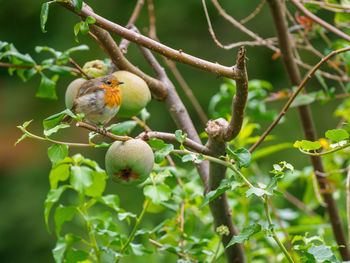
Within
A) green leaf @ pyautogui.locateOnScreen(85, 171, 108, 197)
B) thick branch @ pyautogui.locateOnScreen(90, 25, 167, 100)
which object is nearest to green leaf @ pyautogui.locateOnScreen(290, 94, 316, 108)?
thick branch @ pyautogui.locateOnScreen(90, 25, 167, 100)

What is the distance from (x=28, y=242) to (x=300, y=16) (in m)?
3.50

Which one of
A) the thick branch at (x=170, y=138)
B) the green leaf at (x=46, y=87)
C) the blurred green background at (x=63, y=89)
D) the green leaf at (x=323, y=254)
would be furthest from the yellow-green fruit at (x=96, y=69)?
the blurred green background at (x=63, y=89)

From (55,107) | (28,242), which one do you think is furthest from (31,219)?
(55,107)

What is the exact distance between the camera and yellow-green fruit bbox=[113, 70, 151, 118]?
3.77 ft

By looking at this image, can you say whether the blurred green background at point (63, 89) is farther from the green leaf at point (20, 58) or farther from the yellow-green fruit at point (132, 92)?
the yellow-green fruit at point (132, 92)

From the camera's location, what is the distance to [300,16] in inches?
68.4

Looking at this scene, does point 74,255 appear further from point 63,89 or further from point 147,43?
point 63,89

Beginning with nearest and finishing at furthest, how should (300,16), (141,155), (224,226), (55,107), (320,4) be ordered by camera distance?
(141,155)
(224,226)
(320,4)
(300,16)
(55,107)

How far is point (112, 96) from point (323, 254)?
70cm

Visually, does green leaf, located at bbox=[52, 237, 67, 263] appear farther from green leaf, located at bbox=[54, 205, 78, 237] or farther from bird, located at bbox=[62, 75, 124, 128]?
bird, located at bbox=[62, 75, 124, 128]

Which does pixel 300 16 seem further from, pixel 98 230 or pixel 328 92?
pixel 98 230

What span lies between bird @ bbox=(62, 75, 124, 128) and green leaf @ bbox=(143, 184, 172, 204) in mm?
236

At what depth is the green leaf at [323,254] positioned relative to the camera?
2.76 ft

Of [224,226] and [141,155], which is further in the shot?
[224,226]
